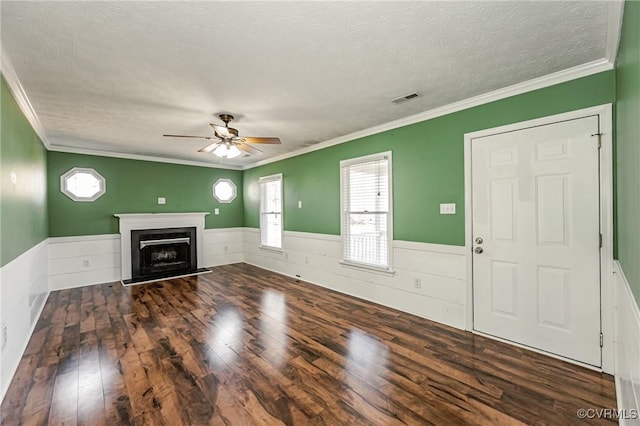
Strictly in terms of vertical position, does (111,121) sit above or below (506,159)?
above

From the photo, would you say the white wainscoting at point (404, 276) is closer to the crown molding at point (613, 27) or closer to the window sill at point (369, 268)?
the window sill at point (369, 268)

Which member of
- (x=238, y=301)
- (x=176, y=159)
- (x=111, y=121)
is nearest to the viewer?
(x=111, y=121)

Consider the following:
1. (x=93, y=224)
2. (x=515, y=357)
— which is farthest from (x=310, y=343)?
(x=93, y=224)

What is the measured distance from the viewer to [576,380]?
7.16 feet

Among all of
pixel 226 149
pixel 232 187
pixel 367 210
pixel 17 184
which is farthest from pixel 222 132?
pixel 232 187

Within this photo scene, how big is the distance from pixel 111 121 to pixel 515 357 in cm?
518

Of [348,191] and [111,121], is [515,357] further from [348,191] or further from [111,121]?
[111,121]

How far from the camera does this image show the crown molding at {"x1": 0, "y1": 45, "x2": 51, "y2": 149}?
2.14 metres

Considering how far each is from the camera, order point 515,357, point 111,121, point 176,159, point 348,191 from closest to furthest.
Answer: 1. point 515,357
2. point 111,121
3. point 348,191
4. point 176,159

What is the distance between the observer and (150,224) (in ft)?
19.0

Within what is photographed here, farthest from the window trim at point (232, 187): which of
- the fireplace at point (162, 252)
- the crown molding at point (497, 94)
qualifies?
the crown molding at point (497, 94)

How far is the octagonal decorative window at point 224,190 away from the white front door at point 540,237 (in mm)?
5682

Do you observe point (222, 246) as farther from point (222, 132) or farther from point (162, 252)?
point (222, 132)

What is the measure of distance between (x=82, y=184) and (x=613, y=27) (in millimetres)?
7185
